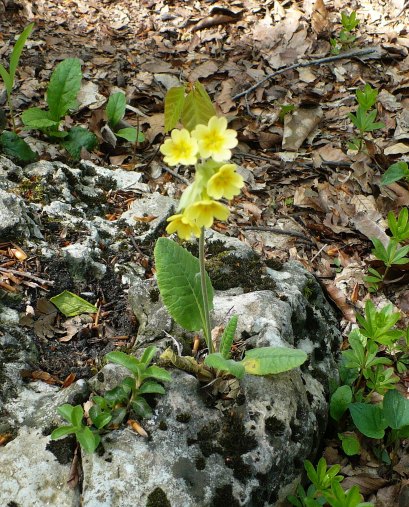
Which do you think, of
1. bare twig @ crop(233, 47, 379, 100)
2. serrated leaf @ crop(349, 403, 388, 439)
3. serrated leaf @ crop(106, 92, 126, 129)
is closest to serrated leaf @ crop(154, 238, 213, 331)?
serrated leaf @ crop(349, 403, 388, 439)

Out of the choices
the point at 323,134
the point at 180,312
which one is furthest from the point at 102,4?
the point at 180,312

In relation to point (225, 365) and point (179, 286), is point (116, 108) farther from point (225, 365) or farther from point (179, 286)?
point (225, 365)

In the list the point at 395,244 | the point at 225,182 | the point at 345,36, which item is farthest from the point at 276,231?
the point at 345,36

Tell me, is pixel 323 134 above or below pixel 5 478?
below

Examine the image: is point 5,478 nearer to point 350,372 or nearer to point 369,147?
point 350,372

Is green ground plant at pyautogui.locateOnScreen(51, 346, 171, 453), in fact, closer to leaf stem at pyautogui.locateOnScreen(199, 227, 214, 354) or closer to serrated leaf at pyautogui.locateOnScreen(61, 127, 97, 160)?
leaf stem at pyautogui.locateOnScreen(199, 227, 214, 354)

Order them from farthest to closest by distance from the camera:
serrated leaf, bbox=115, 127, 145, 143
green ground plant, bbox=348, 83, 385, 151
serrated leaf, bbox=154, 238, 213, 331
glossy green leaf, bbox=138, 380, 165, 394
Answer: serrated leaf, bbox=115, 127, 145, 143 → green ground plant, bbox=348, 83, 385, 151 → serrated leaf, bbox=154, 238, 213, 331 → glossy green leaf, bbox=138, 380, 165, 394
